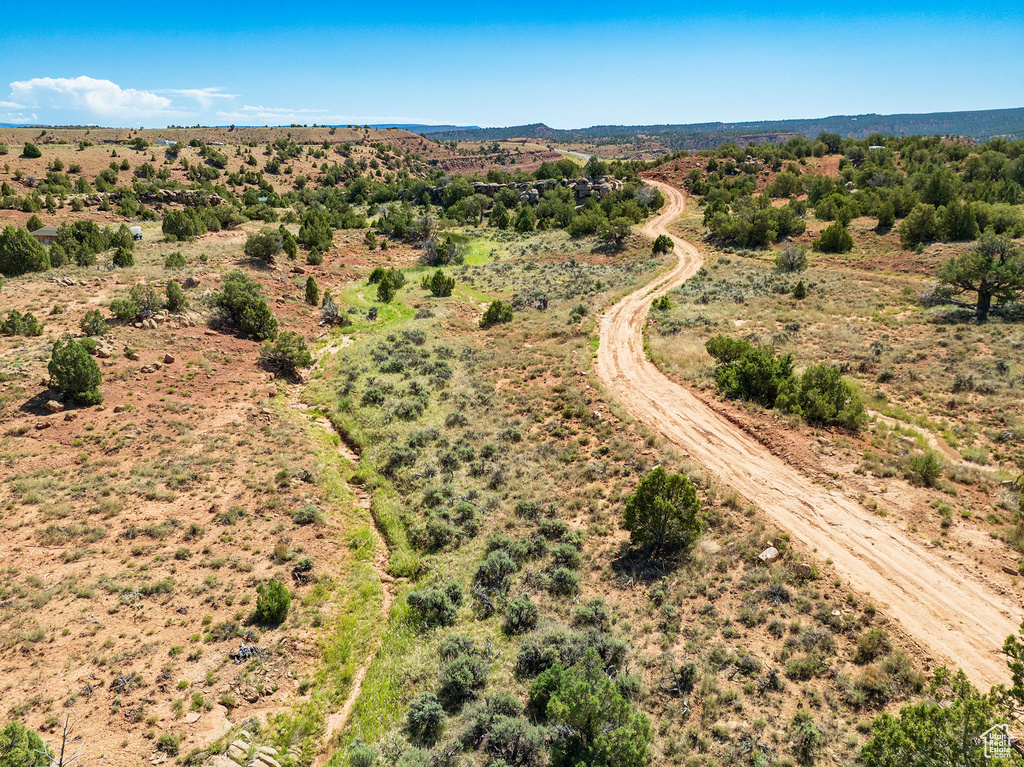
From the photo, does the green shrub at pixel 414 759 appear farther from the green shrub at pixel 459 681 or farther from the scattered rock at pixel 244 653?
the scattered rock at pixel 244 653

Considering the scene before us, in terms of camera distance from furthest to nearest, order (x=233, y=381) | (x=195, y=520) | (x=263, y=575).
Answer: (x=233, y=381), (x=195, y=520), (x=263, y=575)

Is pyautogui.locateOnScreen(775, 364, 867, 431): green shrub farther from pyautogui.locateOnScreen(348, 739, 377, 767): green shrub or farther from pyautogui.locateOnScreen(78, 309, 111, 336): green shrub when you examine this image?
pyautogui.locateOnScreen(78, 309, 111, 336): green shrub

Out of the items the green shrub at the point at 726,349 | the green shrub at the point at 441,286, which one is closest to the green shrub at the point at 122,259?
the green shrub at the point at 441,286

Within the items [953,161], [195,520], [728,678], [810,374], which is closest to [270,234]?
[195,520]

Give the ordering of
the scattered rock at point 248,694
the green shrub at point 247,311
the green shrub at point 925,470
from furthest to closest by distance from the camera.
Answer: the green shrub at point 247,311
the green shrub at point 925,470
the scattered rock at point 248,694

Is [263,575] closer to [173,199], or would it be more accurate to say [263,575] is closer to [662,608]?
[662,608]

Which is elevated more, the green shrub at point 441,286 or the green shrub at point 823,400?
the green shrub at point 441,286

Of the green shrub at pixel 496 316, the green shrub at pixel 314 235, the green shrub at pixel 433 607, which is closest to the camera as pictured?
the green shrub at pixel 433 607
